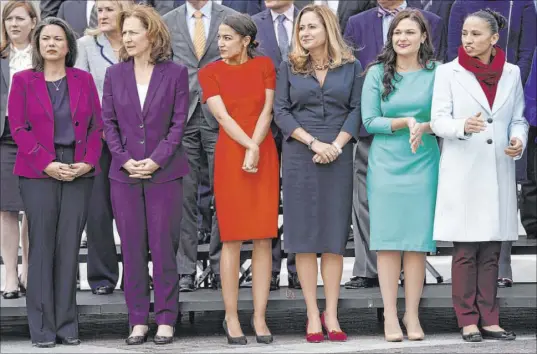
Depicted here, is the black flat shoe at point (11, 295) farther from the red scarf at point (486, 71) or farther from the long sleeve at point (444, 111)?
the red scarf at point (486, 71)

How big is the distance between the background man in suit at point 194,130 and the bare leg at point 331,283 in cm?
99

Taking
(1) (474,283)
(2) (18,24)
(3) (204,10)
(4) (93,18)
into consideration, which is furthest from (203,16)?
(1) (474,283)

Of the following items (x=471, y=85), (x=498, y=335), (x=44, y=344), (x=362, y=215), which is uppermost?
(x=471, y=85)

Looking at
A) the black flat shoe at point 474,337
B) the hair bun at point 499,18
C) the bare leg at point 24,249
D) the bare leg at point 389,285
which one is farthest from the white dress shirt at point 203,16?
the black flat shoe at point 474,337

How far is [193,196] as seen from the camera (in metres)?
9.51

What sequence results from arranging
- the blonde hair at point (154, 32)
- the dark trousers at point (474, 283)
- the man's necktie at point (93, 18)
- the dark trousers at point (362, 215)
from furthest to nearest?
the man's necktie at point (93, 18), the dark trousers at point (362, 215), the blonde hair at point (154, 32), the dark trousers at point (474, 283)

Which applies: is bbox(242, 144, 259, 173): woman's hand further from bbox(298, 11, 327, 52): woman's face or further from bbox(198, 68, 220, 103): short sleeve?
bbox(298, 11, 327, 52): woman's face

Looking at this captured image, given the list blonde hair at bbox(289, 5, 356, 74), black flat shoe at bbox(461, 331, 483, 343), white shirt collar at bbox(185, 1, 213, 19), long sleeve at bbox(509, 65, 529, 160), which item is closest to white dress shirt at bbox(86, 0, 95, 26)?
white shirt collar at bbox(185, 1, 213, 19)

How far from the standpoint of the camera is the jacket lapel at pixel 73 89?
29.2 ft

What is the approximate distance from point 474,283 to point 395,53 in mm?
1673

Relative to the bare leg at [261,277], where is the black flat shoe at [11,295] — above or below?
below

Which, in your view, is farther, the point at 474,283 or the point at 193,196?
the point at 193,196

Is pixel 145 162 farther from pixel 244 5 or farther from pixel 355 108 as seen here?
pixel 244 5

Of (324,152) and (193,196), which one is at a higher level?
(324,152)
